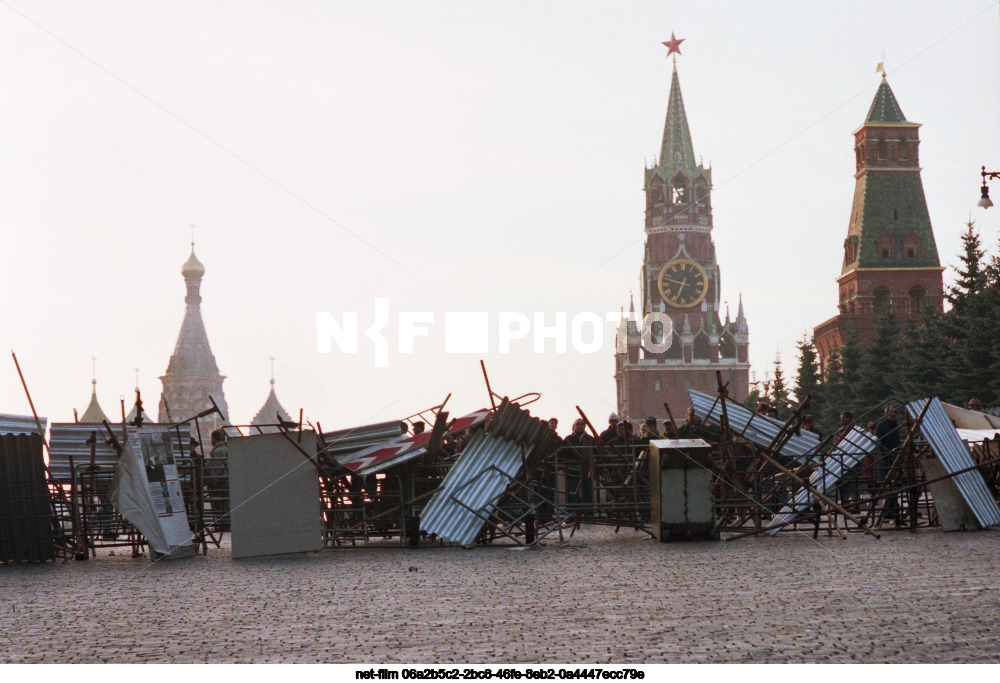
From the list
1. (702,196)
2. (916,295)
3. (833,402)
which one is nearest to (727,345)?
(702,196)

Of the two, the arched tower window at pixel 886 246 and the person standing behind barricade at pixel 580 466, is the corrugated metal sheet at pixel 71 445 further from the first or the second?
the arched tower window at pixel 886 246

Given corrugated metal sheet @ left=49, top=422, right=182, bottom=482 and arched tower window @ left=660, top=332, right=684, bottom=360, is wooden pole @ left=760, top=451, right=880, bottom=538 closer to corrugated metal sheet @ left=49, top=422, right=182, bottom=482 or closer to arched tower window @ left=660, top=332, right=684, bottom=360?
corrugated metal sheet @ left=49, top=422, right=182, bottom=482

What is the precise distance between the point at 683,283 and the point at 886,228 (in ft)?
115

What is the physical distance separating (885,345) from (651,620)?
67.0m

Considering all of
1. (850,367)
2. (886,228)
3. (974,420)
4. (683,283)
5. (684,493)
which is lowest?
(684,493)

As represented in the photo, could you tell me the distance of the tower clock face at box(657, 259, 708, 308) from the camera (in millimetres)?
164125

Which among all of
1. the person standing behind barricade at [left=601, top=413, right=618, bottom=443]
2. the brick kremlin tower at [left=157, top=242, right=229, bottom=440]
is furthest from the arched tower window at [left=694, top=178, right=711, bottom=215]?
the person standing behind barricade at [left=601, top=413, right=618, bottom=443]

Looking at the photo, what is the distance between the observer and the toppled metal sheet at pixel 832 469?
2003 centimetres

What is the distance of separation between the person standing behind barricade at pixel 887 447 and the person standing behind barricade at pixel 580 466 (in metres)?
4.39

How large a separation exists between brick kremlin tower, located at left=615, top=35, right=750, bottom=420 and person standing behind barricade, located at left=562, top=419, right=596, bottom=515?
137m

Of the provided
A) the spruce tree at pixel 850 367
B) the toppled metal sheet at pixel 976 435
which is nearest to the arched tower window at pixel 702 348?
the spruce tree at pixel 850 367

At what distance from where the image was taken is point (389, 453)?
65.3 feet

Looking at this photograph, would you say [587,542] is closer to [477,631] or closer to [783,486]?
[783,486]

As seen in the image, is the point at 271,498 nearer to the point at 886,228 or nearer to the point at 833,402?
the point at 833,402
